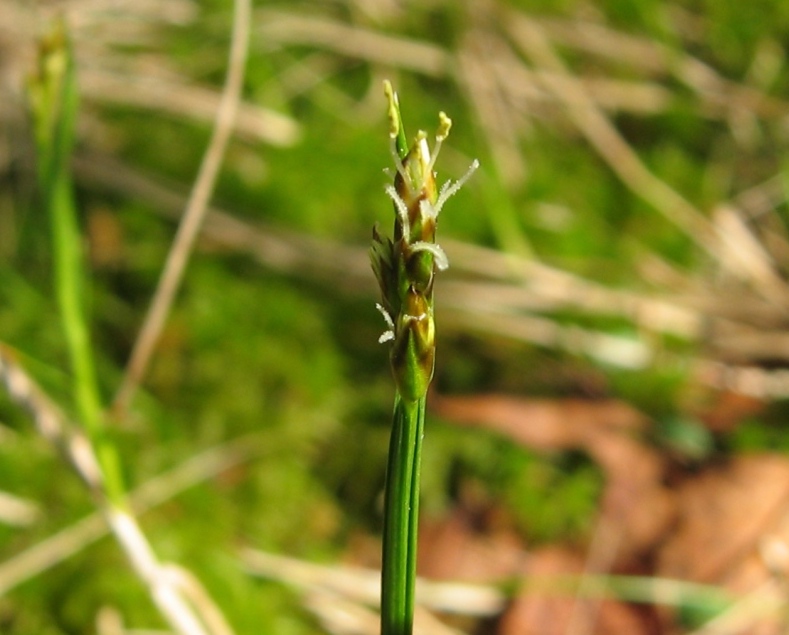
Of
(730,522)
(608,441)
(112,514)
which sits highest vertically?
(608,441)

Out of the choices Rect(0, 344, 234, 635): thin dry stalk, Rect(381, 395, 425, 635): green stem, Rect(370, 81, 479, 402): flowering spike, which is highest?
Rect(0, 344, 234, 635): thin dry stalk

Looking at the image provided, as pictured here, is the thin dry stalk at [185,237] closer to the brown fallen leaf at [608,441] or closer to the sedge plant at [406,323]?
the brown fallen leaf at [608,441]

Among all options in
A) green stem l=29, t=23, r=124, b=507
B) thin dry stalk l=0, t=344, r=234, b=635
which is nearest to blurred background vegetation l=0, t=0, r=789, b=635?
thin dry stalk l=0, t=344, r=234, b=635

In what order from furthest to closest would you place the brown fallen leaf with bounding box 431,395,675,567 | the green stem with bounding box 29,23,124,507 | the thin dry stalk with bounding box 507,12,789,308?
the thin dry stalk with bounding box 507,12,789,308, the brown fallen leaf with bounding box 431,395,675,567, the green stem with bounding box 29,23,124,507

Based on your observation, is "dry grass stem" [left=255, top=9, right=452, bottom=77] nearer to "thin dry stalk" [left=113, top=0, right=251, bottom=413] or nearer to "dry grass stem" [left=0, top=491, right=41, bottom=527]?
"thin dry stalk" [left=113, top=0, right=251, bottom=413]

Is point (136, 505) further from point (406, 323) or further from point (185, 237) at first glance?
point (406, 323)

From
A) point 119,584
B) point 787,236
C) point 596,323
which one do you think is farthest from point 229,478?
point 787,236

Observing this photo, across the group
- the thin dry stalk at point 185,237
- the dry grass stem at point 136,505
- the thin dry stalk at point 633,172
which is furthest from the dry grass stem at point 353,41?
the dry grass stem at point 136,505

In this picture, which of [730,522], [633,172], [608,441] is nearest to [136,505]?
[608,441]
